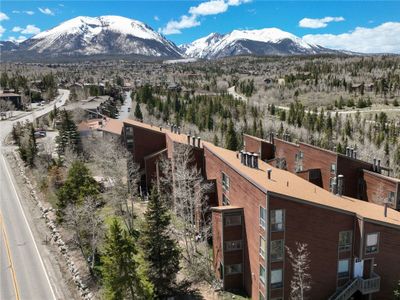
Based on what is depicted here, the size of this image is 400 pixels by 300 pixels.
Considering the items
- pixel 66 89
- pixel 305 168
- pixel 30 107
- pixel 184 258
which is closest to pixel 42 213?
pixel 184 258

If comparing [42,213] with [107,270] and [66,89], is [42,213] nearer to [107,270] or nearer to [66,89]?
[107,270]

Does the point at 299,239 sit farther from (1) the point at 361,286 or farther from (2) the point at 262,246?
(1) the point at 361,286

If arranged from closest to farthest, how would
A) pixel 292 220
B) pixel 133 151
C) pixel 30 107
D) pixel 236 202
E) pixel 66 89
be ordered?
pixel 292 220 → pixel 236 202 → pixel 133 151 → pixel 30 107 → pixel 66 89

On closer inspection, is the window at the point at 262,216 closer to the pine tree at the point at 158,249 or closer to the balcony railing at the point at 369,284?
the pine tree at the point at 158,249

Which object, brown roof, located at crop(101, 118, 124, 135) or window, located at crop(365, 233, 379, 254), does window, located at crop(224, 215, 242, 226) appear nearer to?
window, located at crop(365, 233, 379, 254)

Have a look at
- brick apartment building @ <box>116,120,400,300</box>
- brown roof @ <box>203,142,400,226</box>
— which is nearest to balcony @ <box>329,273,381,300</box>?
Answer: brick apartment building @ <box>116,120,400,300</box>

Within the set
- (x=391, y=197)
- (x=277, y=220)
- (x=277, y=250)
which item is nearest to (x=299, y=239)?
(x=277, y=250)
